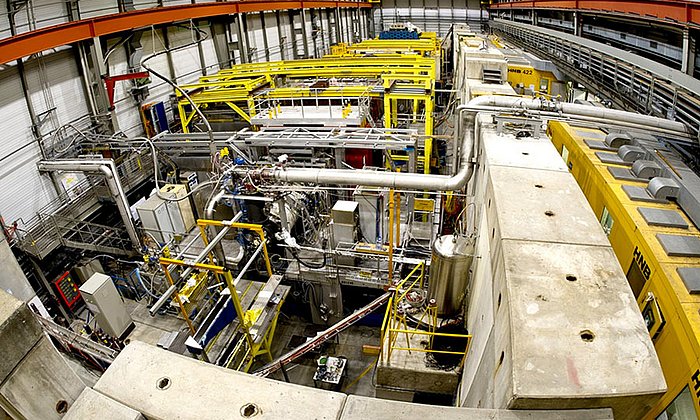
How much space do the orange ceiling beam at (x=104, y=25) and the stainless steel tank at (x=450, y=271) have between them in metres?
10.5

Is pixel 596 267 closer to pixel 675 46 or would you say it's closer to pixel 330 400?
pixel 330 400

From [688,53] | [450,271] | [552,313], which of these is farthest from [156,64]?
[552,313]

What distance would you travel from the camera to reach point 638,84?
7.23 m

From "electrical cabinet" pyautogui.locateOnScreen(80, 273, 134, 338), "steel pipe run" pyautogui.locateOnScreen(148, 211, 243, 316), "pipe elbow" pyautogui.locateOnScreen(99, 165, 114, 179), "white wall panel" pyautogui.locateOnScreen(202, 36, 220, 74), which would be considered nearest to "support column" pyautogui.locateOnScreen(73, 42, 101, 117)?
"pipe elbow" pyautogui.locateOnScreen(99, 165, 114, 179)

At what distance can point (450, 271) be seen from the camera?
5.83m

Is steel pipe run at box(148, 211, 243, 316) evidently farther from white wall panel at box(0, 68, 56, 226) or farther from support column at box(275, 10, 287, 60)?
support column at box(275, 10, 287, 60)

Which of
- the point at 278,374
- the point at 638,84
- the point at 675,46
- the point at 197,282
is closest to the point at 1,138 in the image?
the point at 197,282

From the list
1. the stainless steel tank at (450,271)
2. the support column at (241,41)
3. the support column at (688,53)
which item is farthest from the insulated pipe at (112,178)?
the support column at (241,41)

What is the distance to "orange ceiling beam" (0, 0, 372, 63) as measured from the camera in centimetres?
964

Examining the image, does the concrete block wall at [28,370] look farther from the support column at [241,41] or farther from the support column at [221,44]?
the support column at [241,41]

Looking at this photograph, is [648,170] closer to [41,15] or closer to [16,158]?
[16,158]

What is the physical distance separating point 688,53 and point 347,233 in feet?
23.3

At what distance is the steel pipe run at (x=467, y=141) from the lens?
19.4 feet

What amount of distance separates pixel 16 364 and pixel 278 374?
720 cm
